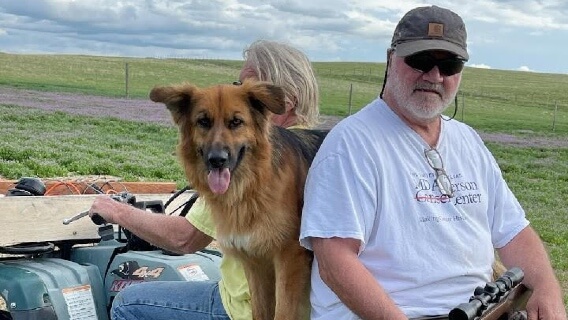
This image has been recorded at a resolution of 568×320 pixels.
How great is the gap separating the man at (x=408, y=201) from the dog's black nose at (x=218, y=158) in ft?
1.82

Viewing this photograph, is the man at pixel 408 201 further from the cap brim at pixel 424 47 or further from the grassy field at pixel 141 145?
the grassy field at pixel 141 145

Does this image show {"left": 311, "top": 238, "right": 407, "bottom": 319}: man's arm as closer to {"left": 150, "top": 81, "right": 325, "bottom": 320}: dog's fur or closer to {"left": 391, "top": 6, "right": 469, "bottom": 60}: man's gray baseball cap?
{"left": 150, "top": 81, "right": 325, "bottom": 320}: dog's fur

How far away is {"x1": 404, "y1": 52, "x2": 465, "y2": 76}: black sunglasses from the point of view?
3002 millimetres

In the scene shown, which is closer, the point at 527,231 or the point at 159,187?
the point at 527,231

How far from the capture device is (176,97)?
11.7 ft

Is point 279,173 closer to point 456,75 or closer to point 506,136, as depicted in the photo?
point 456,75

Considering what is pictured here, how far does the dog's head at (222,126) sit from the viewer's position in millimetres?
3402

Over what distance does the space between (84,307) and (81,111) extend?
2322 centimetres

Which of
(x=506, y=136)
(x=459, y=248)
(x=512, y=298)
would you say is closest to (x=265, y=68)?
(x=459, y=248)

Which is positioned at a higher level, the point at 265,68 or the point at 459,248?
the point at 265,68

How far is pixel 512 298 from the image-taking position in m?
→ 3.00

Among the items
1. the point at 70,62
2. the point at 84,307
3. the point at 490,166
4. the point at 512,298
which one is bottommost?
the point at 70,62

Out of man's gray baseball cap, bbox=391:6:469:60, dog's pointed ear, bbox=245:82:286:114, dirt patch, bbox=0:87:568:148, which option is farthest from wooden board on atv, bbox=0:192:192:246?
dirt patch, bbox=0:87:568:148

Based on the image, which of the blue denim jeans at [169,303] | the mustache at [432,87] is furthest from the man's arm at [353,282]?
the blue denim jeans at [169,303]
